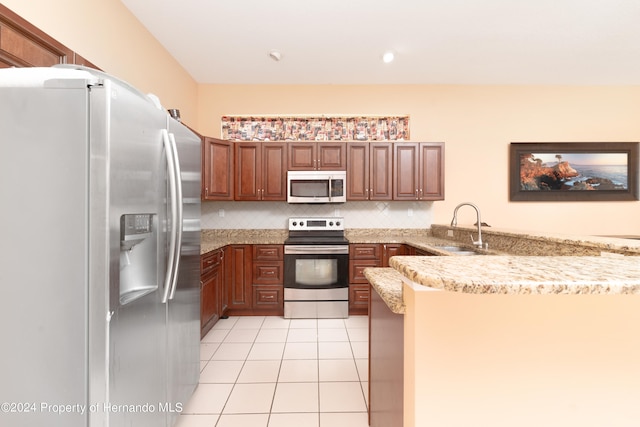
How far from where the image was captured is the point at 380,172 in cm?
377

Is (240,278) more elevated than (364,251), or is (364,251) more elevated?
(364,251)

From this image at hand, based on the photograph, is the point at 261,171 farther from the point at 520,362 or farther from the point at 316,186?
the point at 520,362

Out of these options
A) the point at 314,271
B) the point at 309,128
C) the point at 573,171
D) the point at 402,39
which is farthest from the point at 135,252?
the point at 573,171

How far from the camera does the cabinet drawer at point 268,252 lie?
3527 millimetres

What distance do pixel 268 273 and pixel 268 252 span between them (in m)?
0.24

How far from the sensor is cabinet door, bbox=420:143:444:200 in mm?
3748

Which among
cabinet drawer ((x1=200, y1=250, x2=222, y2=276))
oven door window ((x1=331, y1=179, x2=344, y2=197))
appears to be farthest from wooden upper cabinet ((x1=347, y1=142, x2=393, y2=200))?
cabinet drawer ((x1=200, y1=250, x2=222, y2=276))

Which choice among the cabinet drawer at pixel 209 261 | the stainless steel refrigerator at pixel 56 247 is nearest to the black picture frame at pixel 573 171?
the cabinet drawer at pixel 209 261

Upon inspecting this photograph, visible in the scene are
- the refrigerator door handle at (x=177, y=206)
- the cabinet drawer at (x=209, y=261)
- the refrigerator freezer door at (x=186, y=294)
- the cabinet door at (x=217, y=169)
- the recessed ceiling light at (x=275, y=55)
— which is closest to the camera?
the refrigerator door handle at (x=177, y=206)

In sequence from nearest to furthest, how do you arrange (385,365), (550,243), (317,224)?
(385,365)
(550,243)
(317,224)

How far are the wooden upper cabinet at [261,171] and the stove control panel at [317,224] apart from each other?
380 millimetres

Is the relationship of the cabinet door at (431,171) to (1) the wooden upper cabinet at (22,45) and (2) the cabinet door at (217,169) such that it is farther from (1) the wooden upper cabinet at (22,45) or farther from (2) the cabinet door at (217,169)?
(1) the wooden upper cabinet at (22,45)

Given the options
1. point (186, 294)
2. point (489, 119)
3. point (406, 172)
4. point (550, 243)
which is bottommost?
point (186, 294)

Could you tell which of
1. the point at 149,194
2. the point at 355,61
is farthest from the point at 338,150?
the point at 149,194
